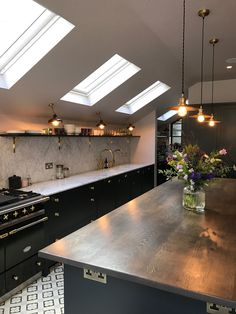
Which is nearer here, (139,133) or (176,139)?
(139,133)

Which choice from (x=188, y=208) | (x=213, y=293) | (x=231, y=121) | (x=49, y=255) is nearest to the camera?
(x=213, y=293)

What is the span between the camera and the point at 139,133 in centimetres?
671

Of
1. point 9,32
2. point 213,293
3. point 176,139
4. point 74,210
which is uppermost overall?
point 9,32

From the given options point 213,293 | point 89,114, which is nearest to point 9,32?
point 89,114

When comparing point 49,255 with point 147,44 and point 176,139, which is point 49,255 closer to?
point 147,44

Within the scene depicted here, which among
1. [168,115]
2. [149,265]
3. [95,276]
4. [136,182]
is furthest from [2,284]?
[168,115]

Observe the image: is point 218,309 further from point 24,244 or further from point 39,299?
point 24,244

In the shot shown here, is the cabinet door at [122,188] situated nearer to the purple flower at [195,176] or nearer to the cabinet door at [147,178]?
the cabinet door at [147,178]

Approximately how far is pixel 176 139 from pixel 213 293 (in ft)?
26.9

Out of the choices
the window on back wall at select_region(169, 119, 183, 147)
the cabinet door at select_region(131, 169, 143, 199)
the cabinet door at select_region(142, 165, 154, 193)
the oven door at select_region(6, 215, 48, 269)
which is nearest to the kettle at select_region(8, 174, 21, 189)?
the oven door at select_region(6, 215, 48, 269)

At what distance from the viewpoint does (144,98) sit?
584cm

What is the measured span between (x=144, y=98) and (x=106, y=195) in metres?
2.61

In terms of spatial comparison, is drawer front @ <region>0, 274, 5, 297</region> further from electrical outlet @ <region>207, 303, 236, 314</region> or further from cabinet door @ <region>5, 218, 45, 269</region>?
electrical outlet @ <region>207, 303, 236, 314</region>

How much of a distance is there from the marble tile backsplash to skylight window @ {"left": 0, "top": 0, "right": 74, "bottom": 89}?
0.87m
